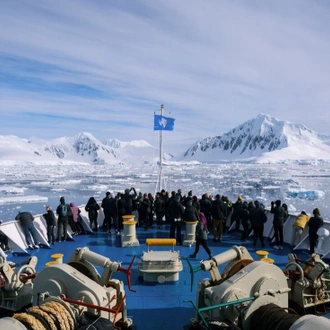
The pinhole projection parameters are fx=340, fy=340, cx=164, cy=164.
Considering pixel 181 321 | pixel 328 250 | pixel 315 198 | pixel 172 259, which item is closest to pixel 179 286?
pixel 172 259

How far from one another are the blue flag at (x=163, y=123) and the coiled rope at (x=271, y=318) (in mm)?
11004

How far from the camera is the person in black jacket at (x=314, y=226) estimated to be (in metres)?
8.05

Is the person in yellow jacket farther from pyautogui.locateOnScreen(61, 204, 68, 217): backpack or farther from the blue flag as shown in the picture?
the blue flag

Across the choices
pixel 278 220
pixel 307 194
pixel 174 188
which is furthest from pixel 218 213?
pixel 174 188

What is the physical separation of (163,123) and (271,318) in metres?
11.4

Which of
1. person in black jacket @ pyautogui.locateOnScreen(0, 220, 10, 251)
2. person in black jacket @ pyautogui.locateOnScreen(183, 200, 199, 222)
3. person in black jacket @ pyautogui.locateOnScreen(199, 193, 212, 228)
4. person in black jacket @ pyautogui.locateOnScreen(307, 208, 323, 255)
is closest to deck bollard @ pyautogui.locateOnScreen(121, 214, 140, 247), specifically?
person in black jacket @ pyautogui.locateOnScreen(183, 200, 199, 222)

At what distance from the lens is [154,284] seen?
6836mm

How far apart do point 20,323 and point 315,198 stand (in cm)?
2930

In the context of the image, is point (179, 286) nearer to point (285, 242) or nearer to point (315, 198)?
point (285, 242)

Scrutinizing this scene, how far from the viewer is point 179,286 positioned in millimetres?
6691

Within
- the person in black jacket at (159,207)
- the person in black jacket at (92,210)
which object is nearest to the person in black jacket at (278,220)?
the person in black jacket at (159,207)

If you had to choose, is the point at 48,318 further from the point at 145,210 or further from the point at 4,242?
the point at 145,210

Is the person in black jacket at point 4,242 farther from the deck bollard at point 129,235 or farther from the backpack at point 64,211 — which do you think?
the deck bollard at point 129,235

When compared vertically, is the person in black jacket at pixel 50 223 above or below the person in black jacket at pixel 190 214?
below
